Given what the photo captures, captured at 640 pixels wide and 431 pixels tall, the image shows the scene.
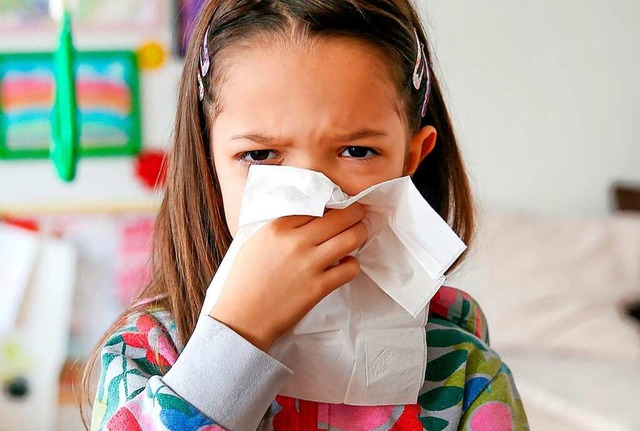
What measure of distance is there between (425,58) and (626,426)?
1212 mm

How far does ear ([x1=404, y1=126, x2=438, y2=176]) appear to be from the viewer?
0.97 m

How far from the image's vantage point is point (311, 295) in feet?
Answer: 2.65

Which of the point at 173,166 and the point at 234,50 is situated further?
the point at 173,166

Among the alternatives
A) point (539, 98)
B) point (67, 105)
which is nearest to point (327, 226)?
point (67, 105)

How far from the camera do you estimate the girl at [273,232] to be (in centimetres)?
77

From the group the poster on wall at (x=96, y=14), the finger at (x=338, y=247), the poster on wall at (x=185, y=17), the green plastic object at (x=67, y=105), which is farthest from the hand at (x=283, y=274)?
the poster on wall at (x=96, y=14)

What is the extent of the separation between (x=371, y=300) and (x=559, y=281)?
1828 millimetres

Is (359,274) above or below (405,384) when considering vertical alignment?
above

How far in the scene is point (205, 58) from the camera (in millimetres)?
954

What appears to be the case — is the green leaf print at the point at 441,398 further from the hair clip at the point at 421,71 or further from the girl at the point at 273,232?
the hair clip at the point at 421,71

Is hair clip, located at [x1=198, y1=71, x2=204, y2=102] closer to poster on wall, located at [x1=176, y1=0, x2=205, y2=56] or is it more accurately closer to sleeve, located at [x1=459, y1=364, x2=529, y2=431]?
sleeve, located at [x1=459, y1=364, x2=529, y2=431]

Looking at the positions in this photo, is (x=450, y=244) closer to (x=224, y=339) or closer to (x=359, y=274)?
(x=359, y=274)

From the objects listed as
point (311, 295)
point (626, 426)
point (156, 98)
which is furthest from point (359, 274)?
point (156, 98)

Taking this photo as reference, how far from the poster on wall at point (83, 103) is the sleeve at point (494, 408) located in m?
1.94
